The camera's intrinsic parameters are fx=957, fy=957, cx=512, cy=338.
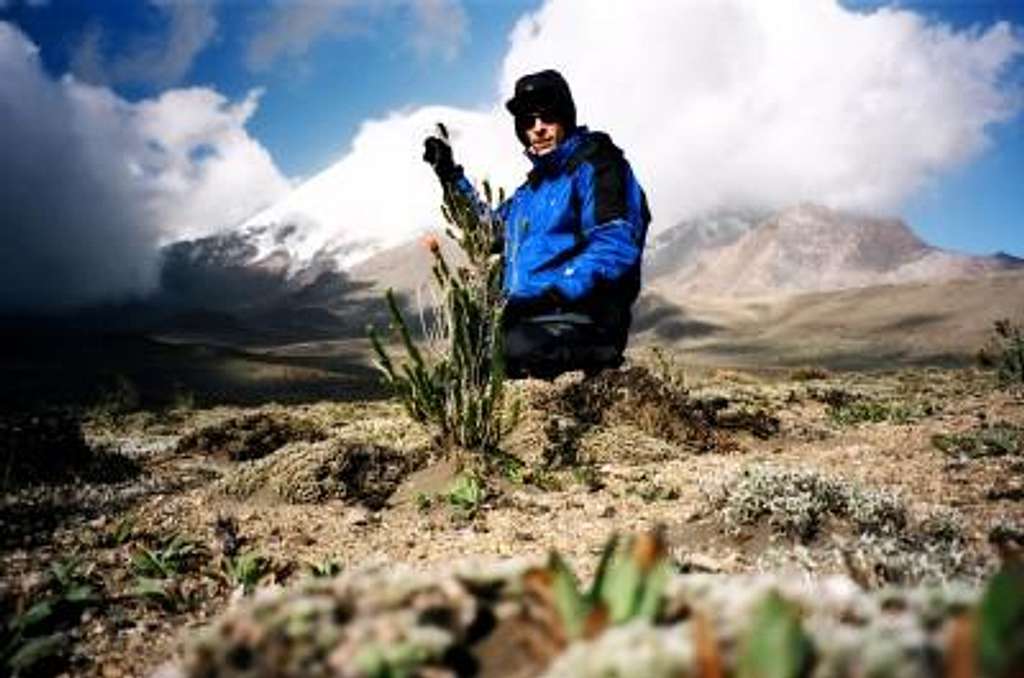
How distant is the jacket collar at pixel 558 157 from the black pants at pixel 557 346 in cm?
121

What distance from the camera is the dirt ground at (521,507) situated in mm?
4254

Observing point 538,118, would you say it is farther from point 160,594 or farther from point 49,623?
point 49,623

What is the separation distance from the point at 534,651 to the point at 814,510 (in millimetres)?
3376

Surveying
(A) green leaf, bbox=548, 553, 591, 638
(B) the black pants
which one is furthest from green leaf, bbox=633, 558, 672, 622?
(B) the black pants

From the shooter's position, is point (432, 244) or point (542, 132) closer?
point (432, 244)

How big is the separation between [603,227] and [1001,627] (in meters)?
6.09

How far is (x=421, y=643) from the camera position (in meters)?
1.88

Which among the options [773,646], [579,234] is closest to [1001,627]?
[773,646]

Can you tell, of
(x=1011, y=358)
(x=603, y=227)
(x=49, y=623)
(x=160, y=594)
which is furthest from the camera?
(x=1011, y=358)

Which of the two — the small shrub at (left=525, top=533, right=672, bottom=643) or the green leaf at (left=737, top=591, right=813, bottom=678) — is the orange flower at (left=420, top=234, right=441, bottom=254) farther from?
the green leaf at (left=737, top=591, right=813, bottom=678)

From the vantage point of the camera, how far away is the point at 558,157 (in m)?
7.80

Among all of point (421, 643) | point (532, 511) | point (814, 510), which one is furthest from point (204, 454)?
point (421, 643)

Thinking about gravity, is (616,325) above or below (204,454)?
above

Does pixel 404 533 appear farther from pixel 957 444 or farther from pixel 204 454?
pixel 204 454
